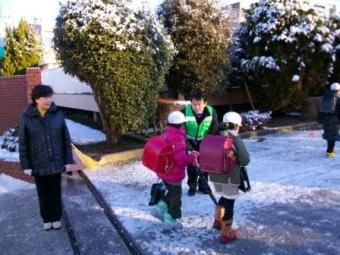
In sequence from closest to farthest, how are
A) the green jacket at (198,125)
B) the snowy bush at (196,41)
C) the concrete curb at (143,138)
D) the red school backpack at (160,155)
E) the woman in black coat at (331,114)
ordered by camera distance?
the red school backpack at (160,155), the green jacket at (198,125), the woman in black coat at (331,114), the concrete curb at (143,138), the snowy bush at (196,41)

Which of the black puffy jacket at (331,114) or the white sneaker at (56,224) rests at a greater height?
the black puffy jacket at (331,114)

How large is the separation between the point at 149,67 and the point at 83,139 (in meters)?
2.80

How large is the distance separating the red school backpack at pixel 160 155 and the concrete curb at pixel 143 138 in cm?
381

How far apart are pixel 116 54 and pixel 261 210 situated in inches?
173

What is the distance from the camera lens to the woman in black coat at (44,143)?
4.92m

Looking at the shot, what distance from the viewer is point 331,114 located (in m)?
7.99

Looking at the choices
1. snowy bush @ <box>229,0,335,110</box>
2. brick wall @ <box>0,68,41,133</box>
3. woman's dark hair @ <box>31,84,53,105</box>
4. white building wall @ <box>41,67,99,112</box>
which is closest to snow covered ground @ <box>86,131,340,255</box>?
woman's dark hair @ <box>31,84,53,105</box>

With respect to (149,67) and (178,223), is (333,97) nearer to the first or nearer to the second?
(149,67)

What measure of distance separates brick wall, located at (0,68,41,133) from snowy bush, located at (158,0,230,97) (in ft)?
11.2

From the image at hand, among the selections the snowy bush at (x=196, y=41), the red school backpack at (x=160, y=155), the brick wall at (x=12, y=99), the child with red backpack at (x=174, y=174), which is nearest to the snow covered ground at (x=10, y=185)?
the brick wall at (x=12, y=99)

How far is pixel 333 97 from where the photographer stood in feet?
26.1

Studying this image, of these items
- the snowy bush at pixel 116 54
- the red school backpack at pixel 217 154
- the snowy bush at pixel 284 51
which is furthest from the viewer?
the snowy bush at pixel 284 51

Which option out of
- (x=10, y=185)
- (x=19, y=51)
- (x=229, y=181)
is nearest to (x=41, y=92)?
(x=229, y=181)

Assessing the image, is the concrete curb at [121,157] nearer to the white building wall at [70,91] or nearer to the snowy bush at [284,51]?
the white building wall at [70,91]
